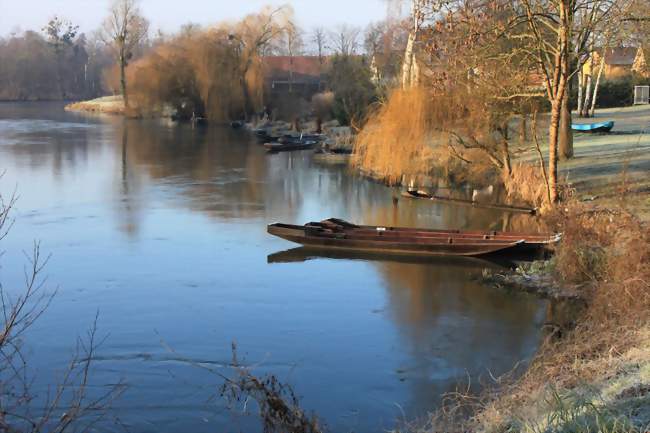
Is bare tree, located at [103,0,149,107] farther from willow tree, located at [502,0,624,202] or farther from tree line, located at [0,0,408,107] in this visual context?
willow tree, located at [502,0,624,202]

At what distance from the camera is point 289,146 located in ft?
119

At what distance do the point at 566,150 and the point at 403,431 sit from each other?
17075 millimetres

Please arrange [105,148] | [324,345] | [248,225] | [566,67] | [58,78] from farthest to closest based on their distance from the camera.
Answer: [58,78], [105,148], [248,225], [566,67], [324,345]

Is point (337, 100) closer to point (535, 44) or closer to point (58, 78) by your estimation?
point (535, 44)

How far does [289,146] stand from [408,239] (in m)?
21.1

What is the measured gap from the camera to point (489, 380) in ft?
30.7

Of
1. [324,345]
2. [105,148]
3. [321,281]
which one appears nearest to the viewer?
[324,345]

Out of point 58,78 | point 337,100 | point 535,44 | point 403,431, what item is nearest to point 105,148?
point 337,100

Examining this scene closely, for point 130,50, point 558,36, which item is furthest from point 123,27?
point 558,36

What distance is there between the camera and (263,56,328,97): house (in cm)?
5481

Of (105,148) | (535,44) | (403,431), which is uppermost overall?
(535,44)

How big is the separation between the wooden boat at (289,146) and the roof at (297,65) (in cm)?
2078

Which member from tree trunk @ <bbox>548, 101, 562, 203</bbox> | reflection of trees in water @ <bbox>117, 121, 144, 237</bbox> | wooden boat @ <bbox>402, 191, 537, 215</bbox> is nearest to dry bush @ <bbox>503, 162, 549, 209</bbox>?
wooden boat @ <bbox>402, 191, 537, 215</bbox>

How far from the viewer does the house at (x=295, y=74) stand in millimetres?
54812
